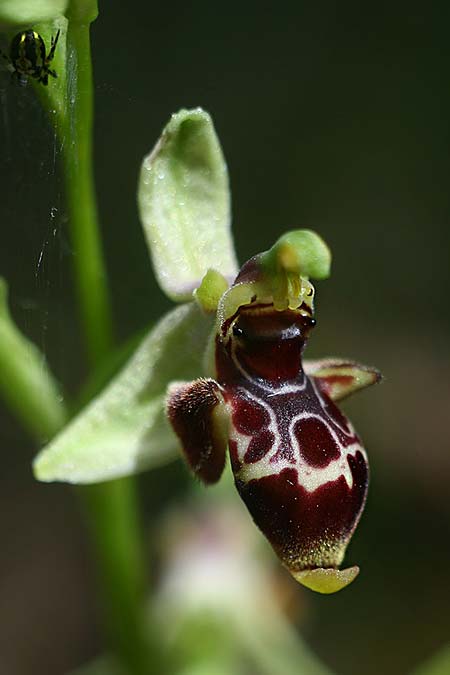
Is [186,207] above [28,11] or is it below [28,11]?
below

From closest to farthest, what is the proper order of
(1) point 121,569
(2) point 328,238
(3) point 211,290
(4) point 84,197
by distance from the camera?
(3) point 211,290
(4) point 84,197
(1) point 121,569
(2) point 328,238

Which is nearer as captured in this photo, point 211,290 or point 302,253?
point 302,253

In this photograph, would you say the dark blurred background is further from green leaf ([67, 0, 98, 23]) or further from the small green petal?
green leaf ([67, 0, 98, 23])

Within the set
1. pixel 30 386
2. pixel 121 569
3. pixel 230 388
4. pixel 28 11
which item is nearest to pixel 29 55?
pixel 28 11

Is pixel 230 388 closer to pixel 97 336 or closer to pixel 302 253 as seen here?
pixel 302 253

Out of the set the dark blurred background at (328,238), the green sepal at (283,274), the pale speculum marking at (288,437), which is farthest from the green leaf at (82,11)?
the dark blurred background at (328,238)

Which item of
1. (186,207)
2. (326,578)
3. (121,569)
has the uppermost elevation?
(186,207)

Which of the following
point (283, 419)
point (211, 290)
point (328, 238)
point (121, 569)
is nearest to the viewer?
point (283, 419)
